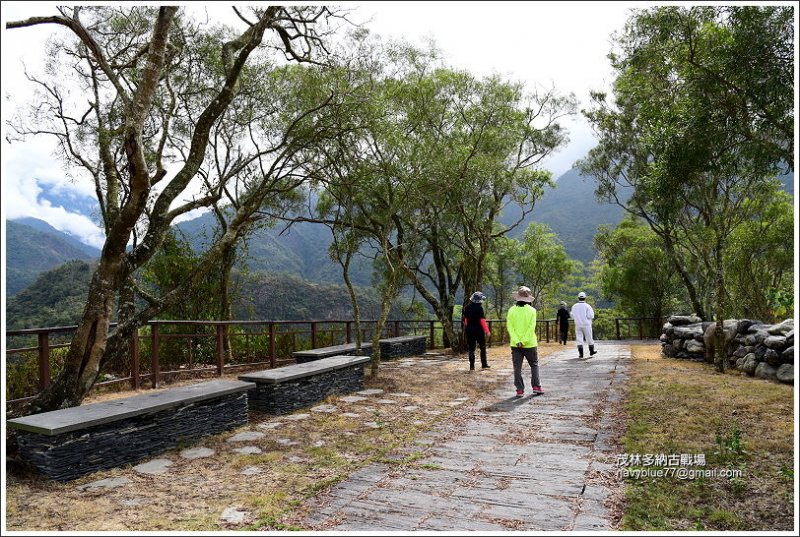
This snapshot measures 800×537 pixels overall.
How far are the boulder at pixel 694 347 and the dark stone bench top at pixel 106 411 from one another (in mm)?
10106

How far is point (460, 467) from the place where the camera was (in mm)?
4344

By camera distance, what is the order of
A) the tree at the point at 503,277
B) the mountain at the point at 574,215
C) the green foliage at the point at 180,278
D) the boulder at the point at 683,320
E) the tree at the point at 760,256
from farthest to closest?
1. the mountain at the point at 574,215
2. the tree at the point at 503,277
3. the tree at the point at 760,256
4. the boulder at the point at 683,320
5. the green foliage at the point at 180,278

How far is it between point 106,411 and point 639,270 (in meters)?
28.6

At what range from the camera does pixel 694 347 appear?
37.7ft

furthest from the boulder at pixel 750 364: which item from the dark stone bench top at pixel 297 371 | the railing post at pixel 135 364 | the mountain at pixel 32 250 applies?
the mountain at pixel 32 250

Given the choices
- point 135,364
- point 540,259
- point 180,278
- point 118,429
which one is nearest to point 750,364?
point 118,429

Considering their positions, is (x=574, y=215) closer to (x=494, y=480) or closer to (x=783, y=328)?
(x=783, y=328)

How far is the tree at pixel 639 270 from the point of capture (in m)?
27.0

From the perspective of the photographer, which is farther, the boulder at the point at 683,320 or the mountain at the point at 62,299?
the mountain at the point at 62,299

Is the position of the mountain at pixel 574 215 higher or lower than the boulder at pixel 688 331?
higher

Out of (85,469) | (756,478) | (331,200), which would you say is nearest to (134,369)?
(85,469)

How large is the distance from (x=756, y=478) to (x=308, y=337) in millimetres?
10690

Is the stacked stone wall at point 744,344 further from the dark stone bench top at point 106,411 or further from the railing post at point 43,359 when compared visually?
the railing post at point 43,359

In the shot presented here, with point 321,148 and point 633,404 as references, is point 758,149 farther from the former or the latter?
point 321,148
